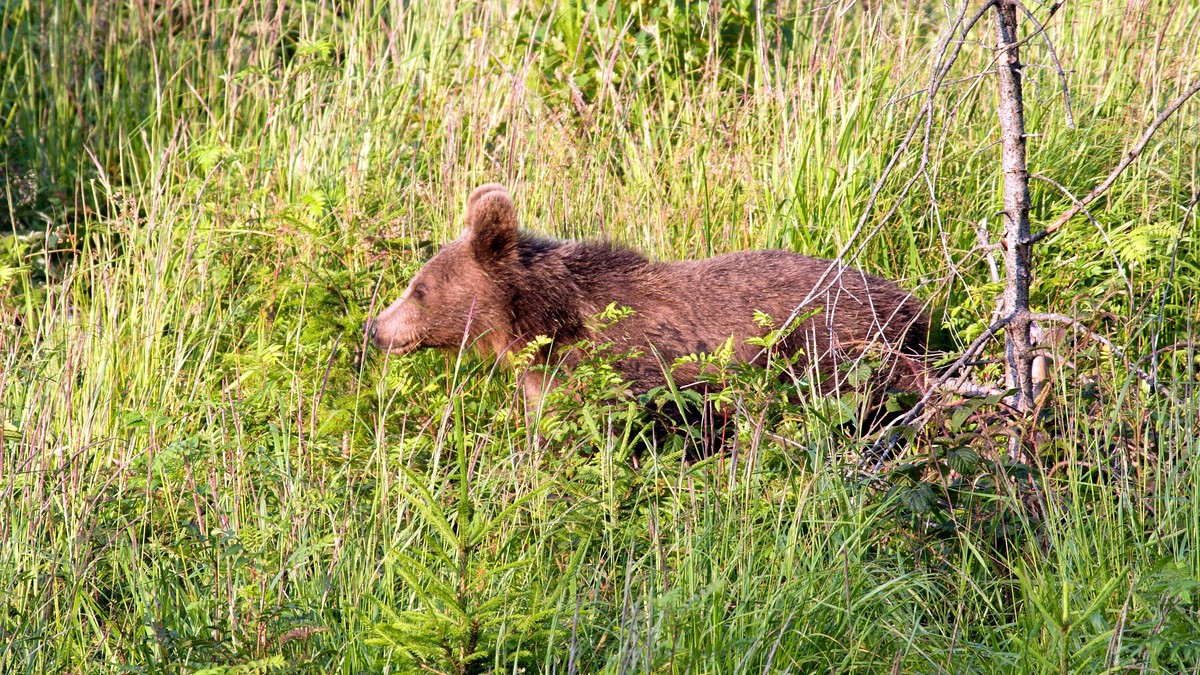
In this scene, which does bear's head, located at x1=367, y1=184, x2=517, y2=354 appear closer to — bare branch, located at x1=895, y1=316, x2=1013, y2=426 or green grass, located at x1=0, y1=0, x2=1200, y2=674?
green grass, located at x1=0, y1=0, x2=1200, y2=674

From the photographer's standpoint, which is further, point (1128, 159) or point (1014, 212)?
point (1014, 212)

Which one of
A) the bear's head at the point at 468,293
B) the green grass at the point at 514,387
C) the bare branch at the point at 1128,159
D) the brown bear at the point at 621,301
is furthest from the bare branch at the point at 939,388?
the bear's head at the point at 468,293

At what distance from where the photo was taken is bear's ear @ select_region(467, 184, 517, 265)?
5.79m

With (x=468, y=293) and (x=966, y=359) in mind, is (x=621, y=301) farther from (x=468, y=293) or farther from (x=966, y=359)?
(x=966, y=359)

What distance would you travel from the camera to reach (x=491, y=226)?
5801 mm

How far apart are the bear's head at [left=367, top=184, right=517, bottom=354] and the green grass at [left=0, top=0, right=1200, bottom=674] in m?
0.16

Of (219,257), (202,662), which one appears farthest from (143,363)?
(202,662)

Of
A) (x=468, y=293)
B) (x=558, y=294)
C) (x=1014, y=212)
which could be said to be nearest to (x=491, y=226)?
(x=468, y=293)

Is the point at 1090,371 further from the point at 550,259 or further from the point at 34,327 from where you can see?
the point at 34,327

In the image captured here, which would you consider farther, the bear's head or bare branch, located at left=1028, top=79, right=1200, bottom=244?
the bear's head

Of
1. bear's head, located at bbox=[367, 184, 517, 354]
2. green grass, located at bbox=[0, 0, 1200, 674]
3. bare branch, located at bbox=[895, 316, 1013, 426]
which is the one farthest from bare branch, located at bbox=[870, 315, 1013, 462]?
bear's head, located at bbox=[367, 184, 517, 354]

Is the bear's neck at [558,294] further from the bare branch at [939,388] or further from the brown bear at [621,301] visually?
the bare branch at [939,388]

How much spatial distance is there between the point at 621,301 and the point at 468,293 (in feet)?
2.39

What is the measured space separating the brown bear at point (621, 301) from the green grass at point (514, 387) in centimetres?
24
